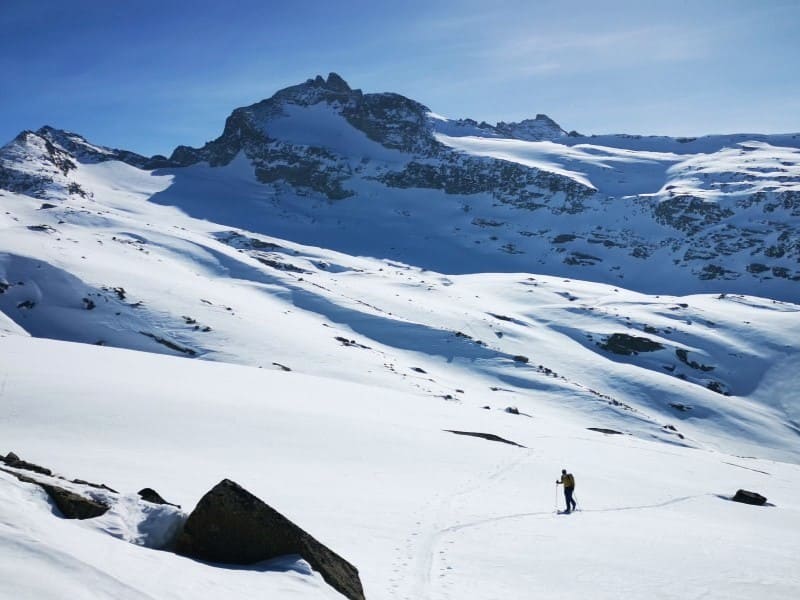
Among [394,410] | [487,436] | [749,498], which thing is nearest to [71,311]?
[394,410]

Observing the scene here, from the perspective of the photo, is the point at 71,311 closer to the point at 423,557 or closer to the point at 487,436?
the point at 487,436

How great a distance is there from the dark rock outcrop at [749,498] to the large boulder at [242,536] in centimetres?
2427

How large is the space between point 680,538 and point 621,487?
28.6ft

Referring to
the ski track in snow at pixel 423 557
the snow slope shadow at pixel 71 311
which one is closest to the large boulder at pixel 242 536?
the ski track in snow at pixel 423 557

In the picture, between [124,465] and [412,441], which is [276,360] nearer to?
[412,441]

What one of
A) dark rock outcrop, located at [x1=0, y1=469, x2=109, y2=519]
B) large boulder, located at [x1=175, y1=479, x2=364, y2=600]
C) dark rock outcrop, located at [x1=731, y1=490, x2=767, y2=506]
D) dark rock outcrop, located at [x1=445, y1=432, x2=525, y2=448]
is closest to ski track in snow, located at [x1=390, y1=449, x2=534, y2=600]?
large boulder, located at [x1=175, y1=479, x2=364, y2=600]

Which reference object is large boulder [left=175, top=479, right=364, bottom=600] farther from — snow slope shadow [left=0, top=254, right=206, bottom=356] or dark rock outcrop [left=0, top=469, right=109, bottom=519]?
snow slope shadow [left=0, top=254, right=206, bottom=356]

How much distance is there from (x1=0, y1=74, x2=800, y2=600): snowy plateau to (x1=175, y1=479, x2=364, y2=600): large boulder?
0.45m

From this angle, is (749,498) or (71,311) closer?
(749,498)

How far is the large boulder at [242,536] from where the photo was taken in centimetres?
978

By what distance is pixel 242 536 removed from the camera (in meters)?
9.88

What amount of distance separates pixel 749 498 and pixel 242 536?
Result: 85.6 feet

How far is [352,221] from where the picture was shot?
638ft

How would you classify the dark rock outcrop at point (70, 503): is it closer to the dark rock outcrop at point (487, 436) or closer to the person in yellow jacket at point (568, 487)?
the person in yellow jacket at point (568, 487)
